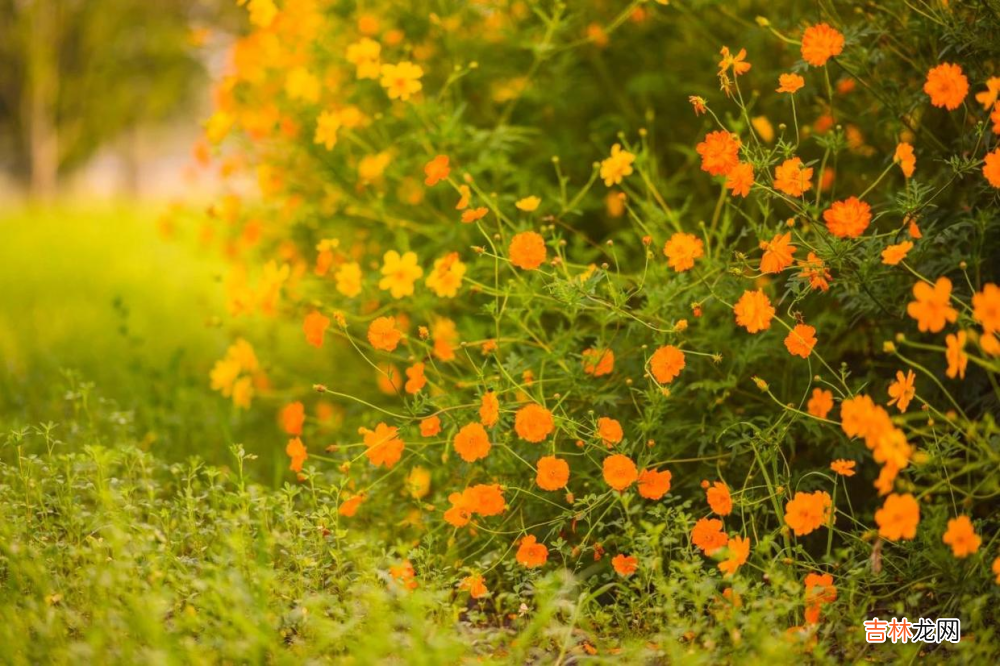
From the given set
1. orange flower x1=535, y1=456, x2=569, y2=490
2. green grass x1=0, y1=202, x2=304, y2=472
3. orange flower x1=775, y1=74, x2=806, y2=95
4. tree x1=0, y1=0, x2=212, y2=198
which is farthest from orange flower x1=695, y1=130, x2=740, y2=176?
tree x1=0, y1=0, x2=212, y2=198

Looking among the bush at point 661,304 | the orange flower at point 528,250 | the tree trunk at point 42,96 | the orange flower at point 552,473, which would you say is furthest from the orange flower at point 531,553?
the tree trunk at point 42,96

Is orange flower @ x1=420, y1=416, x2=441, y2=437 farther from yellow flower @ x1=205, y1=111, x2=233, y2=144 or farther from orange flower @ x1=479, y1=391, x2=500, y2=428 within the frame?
yellow flower @ x1=205, y1=111, x2=233, y2=144

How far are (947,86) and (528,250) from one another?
0.90m

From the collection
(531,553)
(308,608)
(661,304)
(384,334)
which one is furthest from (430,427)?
(661,304)

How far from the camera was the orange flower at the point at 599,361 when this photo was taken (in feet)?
7.30

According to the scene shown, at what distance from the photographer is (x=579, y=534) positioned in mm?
2395

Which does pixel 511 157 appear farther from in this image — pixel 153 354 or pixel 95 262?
pixel 95 262

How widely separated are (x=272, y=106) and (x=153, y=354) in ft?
5.25

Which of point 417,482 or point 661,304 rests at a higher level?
point 661,304

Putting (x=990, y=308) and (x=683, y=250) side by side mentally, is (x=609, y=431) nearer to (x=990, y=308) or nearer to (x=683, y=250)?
(x=683, y=250)

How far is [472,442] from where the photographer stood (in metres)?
2.08

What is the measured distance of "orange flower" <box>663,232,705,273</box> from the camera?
210cm

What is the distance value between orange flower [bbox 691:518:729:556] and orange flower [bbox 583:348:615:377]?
398 mm

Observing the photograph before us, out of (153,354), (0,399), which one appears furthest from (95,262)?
(0,399)
